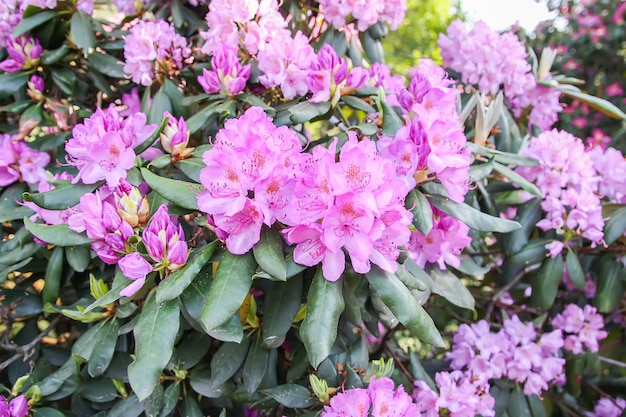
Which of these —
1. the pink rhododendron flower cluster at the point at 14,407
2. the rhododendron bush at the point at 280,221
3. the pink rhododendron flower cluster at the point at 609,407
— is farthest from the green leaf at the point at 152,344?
the pink rhododendron flower cluster at the point at 609,407

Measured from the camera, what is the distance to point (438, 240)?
1.22 metres

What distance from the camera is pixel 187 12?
1621 millimetres

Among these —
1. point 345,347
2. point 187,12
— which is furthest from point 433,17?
point 345,347

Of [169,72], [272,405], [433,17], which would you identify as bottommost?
[433,17]

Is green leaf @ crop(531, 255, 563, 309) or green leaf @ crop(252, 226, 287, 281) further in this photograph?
green leaf @ crop(531, 255, 563, 309)

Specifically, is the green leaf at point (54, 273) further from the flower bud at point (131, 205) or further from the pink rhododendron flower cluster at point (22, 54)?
the pink rhododendron flower cluster at point (22, 54)

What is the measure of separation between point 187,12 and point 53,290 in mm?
873

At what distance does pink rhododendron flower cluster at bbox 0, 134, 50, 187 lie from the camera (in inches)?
52.9

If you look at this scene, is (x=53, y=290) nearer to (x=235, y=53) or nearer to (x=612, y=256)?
(x=235, y=53)

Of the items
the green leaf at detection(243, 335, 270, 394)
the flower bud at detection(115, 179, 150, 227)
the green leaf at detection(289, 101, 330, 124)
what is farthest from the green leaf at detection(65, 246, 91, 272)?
the green leaf at detection(289, 101, 330, 124)

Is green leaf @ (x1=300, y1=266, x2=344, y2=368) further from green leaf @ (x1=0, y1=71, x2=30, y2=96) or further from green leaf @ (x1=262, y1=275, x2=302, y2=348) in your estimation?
green leaf @ (x1=0, y1=71, x2=30, y2=96)

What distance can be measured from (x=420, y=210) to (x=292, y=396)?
1.45 feet

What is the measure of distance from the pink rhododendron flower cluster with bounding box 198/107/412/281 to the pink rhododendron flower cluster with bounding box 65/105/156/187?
0.23 metres

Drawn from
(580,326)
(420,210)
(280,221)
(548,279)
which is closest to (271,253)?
(280,221)
